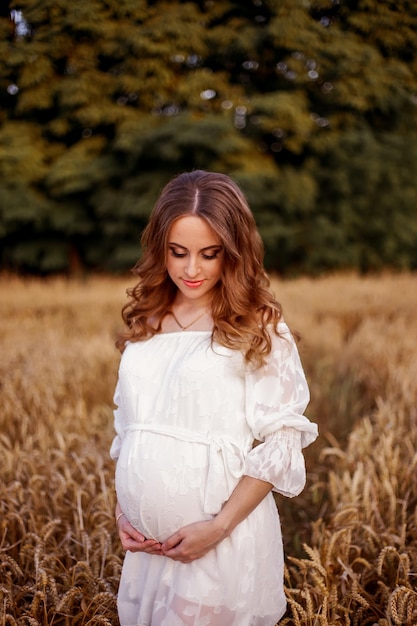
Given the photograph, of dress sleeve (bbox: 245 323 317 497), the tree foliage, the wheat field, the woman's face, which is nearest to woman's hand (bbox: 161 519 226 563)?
dress sleeve (bbox: 245 323 317 497)

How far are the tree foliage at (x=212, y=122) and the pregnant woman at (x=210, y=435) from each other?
9.77 feet

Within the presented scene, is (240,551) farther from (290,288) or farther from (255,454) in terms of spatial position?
(290,288)

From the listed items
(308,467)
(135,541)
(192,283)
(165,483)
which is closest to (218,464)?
(165,483)

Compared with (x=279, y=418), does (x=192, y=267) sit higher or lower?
higher

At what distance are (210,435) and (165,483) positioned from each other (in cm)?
15

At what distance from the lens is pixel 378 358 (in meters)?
4.27

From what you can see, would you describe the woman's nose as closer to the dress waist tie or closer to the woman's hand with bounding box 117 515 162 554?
the dress waist tie

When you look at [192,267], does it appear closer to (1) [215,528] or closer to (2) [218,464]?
(2) [218,464]

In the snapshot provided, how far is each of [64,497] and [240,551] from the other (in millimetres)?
1330

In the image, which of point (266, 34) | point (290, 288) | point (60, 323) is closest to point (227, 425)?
point (60, 323)

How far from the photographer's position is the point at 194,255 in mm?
1445

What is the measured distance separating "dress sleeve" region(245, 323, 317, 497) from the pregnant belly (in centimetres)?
13

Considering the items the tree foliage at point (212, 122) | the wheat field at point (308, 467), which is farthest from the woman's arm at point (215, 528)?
the tree foliage at point (212, 122)

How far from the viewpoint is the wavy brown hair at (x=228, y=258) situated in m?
1.40
